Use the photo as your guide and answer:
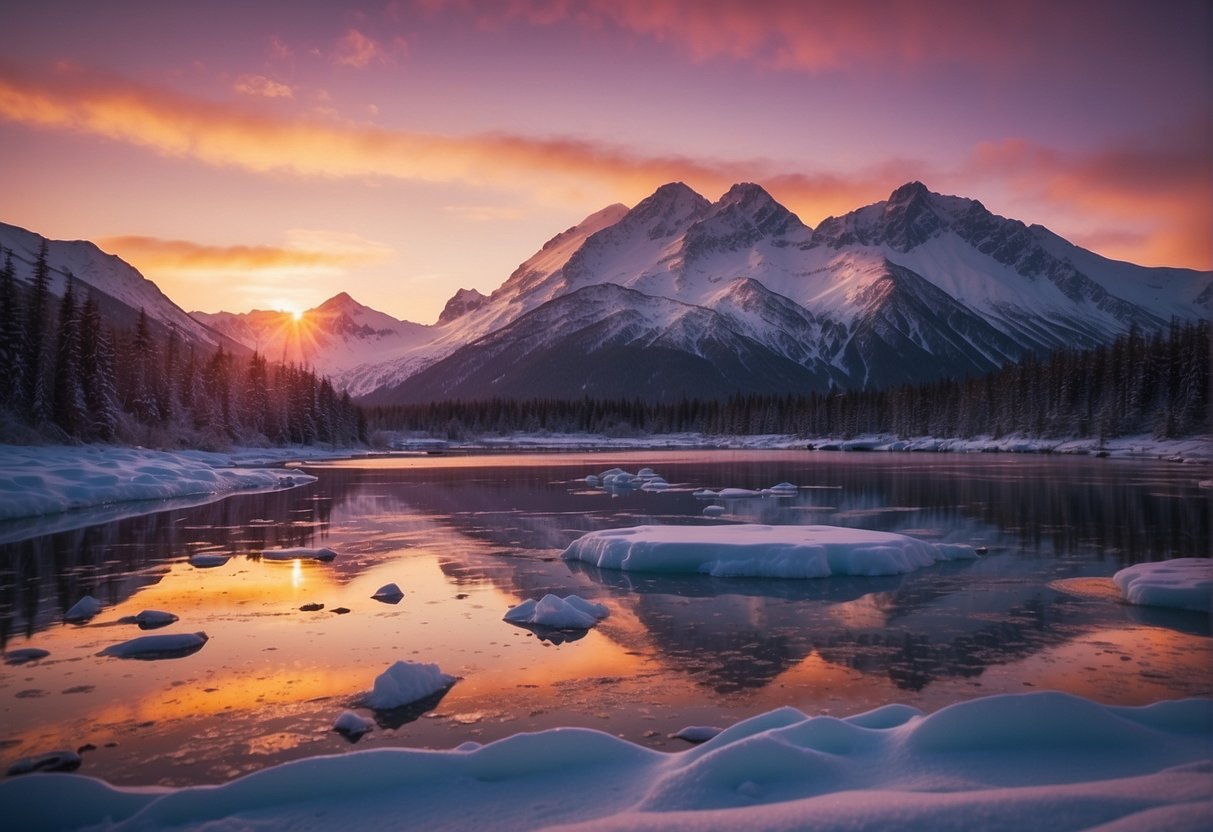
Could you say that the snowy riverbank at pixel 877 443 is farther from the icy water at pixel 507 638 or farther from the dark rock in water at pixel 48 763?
the dark rock in water at pixel 48 763

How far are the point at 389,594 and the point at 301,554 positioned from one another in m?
7.44

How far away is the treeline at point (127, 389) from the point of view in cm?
5806

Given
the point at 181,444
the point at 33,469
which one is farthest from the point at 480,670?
the point at 181,444

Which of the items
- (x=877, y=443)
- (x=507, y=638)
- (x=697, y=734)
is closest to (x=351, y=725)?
(x=697, y=734)

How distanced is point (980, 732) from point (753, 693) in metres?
4.17

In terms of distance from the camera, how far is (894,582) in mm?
20578

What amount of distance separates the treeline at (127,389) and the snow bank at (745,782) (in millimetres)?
55568

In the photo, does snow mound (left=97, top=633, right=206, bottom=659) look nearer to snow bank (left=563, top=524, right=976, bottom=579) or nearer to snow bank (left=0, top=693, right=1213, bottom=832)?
snow bank (left=0, top=693, right=1213, bottom=832)

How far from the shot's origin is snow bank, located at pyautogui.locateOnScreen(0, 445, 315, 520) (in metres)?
34.3

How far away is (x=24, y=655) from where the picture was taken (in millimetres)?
13445

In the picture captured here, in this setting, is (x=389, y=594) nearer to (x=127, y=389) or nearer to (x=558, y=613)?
(x=558, y=613)

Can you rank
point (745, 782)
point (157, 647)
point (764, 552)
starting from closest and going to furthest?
1. point (745, 782)
2. point (157, 647)
3. point (764, 552)

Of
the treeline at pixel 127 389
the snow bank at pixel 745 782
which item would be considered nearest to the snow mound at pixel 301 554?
the snow bank at pixel 745 782

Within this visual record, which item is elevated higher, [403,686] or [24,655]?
[403,686]
